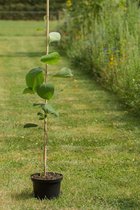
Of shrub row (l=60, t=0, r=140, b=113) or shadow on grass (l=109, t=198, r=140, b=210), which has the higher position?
shrub row (l=60, t=0, r=140, b=113)

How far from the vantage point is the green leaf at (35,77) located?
188 inches

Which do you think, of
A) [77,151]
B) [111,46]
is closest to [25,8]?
[111,46]

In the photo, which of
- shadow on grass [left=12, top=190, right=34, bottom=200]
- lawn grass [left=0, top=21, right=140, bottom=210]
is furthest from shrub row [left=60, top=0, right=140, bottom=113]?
shadow on grass [left=12, top=190, right=34, bottom=200]

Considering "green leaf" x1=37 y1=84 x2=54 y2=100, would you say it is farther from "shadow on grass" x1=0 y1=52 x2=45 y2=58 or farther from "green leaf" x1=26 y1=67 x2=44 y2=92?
"shadow on grass" x1=0 y1=52 x2=45 y2=58

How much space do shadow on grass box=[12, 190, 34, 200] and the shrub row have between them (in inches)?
149

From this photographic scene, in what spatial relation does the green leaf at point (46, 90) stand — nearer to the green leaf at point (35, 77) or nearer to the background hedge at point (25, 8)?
the green leaf at point (35, 77)

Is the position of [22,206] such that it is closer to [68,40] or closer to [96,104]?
[96,104]

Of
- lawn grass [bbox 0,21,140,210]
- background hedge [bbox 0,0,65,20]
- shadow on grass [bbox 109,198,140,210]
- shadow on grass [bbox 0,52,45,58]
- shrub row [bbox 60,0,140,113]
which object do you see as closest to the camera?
shadow on grass [bbox 109,198,140,210]

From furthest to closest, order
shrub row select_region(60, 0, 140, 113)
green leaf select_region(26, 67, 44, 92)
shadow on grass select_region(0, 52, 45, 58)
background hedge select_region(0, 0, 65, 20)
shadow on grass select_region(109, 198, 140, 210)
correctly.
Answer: background hedge select_region(0, 0, 65, 20)
shadow on grass select_region(0, 52, 45, 58)
shrub row select_region(60, 0, 140, 113)
green leaf select_region(26, 67, 44, 92)
shadow on grass select_region(109, 198, 140, 210)

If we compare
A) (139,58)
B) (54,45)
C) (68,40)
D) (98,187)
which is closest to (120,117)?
(139,58)

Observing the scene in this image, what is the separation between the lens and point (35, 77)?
15.7 feet

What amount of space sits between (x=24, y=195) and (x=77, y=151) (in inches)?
60.9

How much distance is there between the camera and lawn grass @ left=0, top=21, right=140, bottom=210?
4906 millimetres

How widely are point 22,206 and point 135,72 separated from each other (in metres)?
4.86
